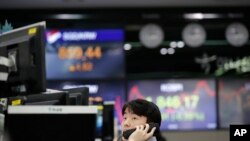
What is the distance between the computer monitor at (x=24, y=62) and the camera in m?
1.66

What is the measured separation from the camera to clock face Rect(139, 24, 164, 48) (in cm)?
709

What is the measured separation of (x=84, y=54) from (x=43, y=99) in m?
5.41

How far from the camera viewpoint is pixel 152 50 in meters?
7.38

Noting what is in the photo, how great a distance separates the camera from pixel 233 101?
721 cm

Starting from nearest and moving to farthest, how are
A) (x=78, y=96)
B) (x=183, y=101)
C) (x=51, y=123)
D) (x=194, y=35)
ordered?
(x=51, y=123)
(x=78, y=96)
(x=194, y=35)
(x=183, y=101)

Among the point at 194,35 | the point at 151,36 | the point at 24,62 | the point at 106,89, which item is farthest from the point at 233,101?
the point at 24,62

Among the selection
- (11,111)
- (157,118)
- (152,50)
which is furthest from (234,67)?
(11,111)

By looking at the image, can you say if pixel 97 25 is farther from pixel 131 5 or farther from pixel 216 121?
pixel 216 121

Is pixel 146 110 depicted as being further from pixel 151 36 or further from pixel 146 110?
pixel 151 36

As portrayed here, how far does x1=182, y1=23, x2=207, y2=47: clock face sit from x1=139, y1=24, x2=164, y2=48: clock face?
42 centimetres

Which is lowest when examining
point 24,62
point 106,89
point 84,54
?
point 106,89

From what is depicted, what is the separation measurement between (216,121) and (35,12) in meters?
3.36

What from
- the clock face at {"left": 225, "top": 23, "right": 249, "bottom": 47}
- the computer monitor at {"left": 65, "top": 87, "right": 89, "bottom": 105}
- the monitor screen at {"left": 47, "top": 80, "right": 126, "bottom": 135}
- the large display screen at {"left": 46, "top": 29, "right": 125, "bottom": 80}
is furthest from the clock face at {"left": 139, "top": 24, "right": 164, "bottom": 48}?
the computer monitor at {"left": 65, "top": 87, "right": 89, "bottom": 105}

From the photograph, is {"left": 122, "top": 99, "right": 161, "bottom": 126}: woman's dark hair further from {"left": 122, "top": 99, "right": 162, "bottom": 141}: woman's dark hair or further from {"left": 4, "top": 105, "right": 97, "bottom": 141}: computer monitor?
{"left": 4, "top": 105, "right": 97, "bottom": 141}: computer monitor
